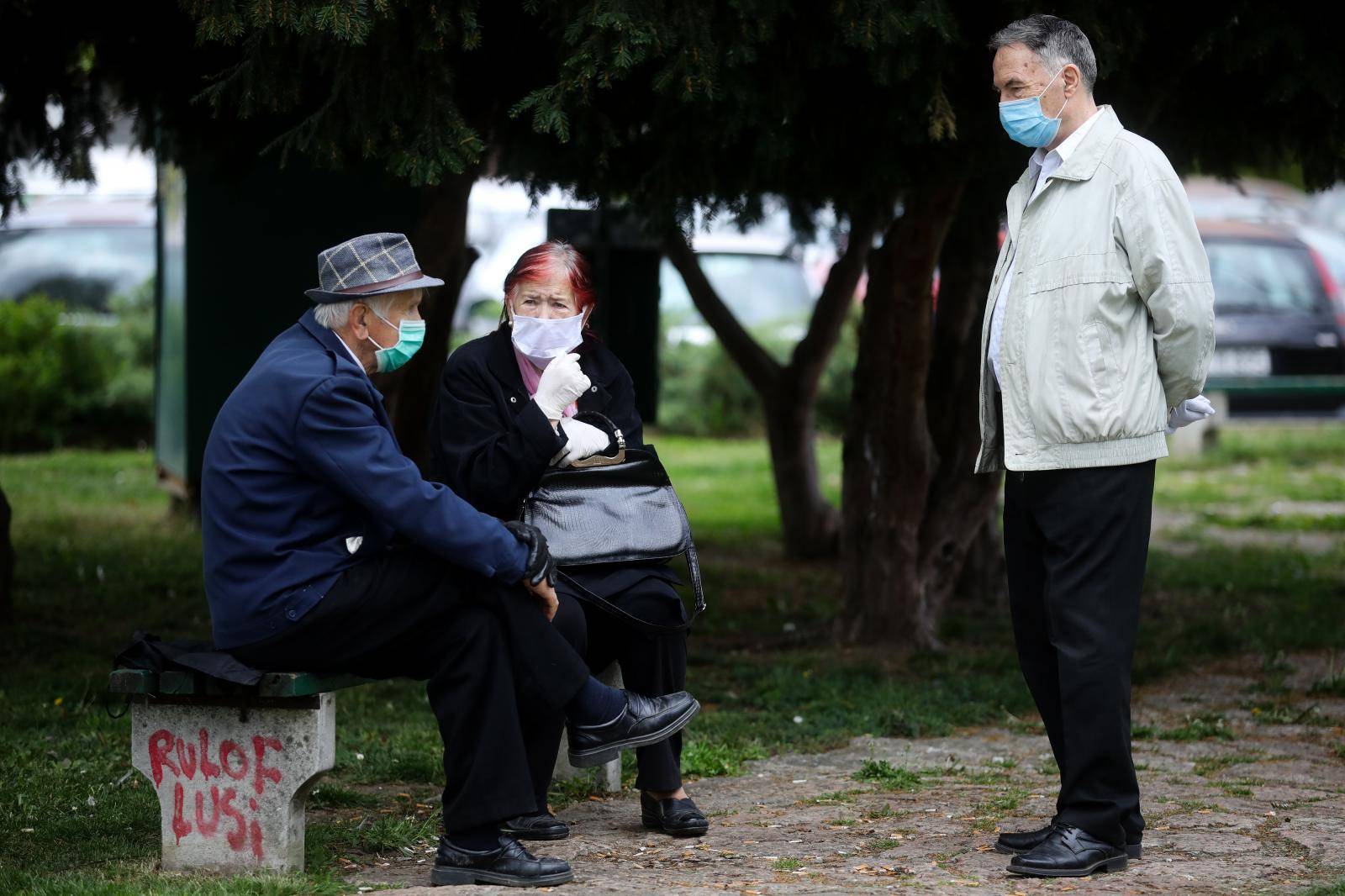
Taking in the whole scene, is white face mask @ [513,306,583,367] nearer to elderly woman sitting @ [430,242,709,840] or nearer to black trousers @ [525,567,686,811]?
elderly woman sitting @ [430,242,709,840]

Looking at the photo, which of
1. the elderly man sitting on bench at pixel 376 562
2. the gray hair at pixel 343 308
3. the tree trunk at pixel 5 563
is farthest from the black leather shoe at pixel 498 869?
the tree trunk at pixel 5 563

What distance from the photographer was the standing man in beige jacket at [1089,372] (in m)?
3.87

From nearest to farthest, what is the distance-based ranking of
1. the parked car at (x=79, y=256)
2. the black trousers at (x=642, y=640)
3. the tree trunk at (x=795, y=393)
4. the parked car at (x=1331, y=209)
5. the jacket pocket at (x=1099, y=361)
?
1. the jacket pocket at (x=1099, y=361)
2. the black trousers at (x=642, y=640)
3. the tree trunk at (x=795, y=393)
4. the parked car at (x=79, y=256)
5. the parked car at (x=1331, y=209)

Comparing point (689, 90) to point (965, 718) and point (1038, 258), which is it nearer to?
point (1038, 258)

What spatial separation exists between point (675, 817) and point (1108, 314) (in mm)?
1725

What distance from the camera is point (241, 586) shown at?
379 centimetres

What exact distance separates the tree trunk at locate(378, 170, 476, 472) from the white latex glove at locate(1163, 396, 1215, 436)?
3734 mm

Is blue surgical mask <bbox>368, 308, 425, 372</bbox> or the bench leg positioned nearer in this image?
the bench leg

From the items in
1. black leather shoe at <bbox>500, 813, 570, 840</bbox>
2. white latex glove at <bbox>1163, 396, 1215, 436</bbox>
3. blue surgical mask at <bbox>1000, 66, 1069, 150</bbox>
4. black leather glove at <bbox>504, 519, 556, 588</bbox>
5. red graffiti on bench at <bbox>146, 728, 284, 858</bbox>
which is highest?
blue surgical mask at <bbox>1000, 66, 1069, 150</bbox>

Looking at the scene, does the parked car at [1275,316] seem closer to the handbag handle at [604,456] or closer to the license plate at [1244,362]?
the license plate at [1244,362]

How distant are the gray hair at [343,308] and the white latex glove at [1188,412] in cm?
192

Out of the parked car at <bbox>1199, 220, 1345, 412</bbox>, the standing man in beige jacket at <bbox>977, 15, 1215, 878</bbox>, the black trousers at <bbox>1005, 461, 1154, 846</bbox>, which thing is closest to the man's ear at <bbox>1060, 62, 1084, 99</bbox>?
the standing man in beige jacket at <bbox>977, 15, 1215, 878</bbox>

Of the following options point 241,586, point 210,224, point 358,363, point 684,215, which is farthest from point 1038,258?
point 210,224

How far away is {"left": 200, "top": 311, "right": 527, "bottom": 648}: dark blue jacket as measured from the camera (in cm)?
376
